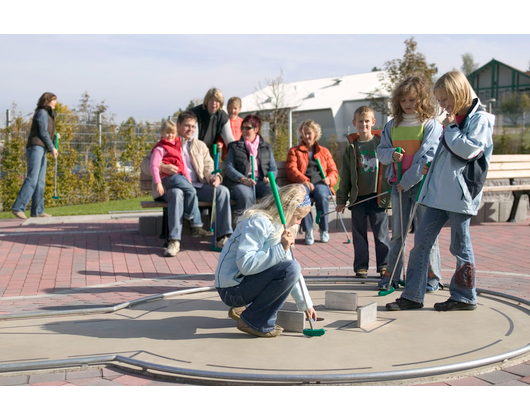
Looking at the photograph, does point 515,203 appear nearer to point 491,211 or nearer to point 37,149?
point 491,211

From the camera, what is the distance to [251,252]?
3.87 metres

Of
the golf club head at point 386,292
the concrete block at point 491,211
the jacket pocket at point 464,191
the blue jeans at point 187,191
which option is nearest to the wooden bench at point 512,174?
the concrete block at point 491,211

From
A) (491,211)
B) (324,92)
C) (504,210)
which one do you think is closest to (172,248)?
(491,211)

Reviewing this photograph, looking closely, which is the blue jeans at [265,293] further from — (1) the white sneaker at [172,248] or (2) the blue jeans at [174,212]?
(2) the blue jeans at [174,212]

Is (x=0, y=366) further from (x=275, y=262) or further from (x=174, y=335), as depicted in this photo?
(x=275, y=262)

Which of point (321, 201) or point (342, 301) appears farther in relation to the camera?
point (321, 201)

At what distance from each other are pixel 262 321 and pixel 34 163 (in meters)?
7.37

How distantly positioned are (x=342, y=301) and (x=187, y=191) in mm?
3582

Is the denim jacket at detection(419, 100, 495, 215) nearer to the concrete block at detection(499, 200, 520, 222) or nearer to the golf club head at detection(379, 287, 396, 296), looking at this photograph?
the golf club head at detection(379, 287, 396, 296)
